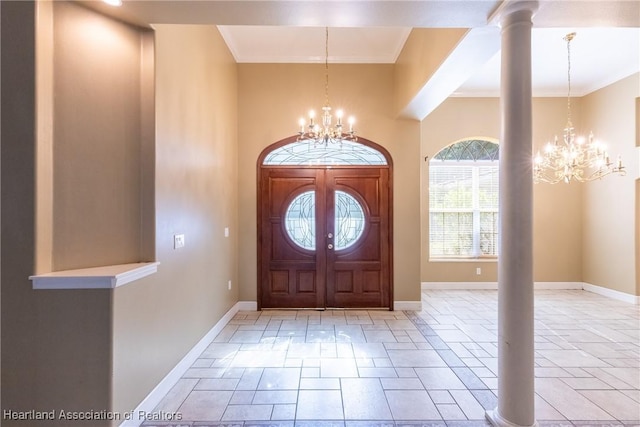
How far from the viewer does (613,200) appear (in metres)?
5.41

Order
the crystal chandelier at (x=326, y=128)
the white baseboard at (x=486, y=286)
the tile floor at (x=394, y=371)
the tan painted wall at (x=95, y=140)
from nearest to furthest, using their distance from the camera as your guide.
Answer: the tan painted wall at (x=95, y=140) → the tile floor at (x=394, y=371) → the crystal chandelier at (x=326, y=128) → the white baseboard at (x=486, y=286)

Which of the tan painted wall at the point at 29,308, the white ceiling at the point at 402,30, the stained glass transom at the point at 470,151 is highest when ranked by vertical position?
the white ceiling at the point at 402,30

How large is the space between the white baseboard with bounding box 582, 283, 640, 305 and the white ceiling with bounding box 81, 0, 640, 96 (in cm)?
376

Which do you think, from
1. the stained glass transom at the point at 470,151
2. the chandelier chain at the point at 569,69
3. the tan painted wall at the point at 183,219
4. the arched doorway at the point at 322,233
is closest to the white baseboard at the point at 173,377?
the tan painted wall at the point at 183,219

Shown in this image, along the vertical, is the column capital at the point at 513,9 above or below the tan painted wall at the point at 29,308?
above

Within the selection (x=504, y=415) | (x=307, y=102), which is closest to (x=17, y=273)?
(x=504, y=415)

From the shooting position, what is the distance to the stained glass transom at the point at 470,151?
6250 millimetres

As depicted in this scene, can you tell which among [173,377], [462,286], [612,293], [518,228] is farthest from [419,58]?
[612,293]

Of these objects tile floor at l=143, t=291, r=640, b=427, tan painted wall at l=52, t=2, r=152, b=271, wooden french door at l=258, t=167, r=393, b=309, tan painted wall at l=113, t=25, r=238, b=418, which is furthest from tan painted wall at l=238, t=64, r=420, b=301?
tan painted wall at l=52, t=2, r=152, b=271

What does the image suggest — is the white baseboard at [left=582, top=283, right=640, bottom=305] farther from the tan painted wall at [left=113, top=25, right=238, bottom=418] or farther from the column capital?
the tan painted wall at [left=113, top=25, right=238, bottom=418]

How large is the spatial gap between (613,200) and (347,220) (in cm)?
482

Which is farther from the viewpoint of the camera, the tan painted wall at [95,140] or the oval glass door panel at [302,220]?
the oval glass door panel at [302,220]

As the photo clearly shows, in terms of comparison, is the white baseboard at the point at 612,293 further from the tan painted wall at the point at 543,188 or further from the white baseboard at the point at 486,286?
the tan painted wall at the point at 543,188

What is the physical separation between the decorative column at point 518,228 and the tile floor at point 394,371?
42 cm
